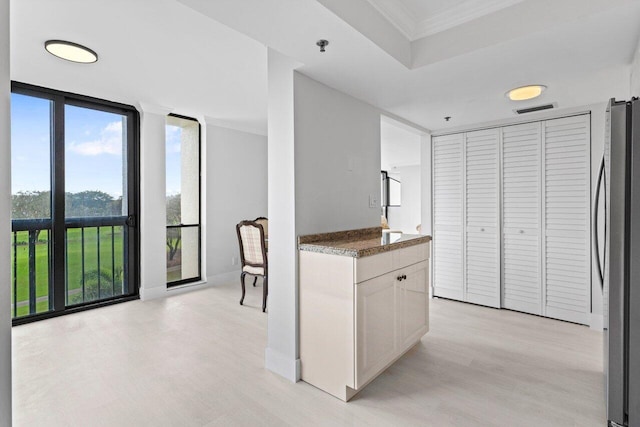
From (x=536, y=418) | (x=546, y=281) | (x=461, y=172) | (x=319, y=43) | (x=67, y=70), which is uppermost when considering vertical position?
(x=67, y=70)

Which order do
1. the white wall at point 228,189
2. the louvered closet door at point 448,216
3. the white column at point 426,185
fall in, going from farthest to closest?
1. the white wall at point 228,189
2. the white column at point 426,185
3. the louvered closet door at point 448,216

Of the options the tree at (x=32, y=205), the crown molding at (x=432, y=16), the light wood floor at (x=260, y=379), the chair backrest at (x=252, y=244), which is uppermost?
the crown molding at (x=432, y=16)

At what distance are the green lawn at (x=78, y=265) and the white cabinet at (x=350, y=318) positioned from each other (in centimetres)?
296

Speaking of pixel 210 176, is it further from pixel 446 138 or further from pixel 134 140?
pixel 446 138

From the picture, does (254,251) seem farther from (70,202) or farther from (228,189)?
(70,202)

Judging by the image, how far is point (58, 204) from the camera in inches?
136

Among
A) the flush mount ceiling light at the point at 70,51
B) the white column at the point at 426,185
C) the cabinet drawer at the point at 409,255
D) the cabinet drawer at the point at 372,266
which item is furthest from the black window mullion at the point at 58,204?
the white column at the point at 426,185

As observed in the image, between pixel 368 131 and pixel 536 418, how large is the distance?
93.7 inches

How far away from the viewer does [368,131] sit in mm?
2990

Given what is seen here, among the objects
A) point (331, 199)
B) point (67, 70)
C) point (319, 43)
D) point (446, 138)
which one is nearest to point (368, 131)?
point (331, 199)

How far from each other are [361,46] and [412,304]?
6.19ft

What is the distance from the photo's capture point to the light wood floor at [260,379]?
1838 mm

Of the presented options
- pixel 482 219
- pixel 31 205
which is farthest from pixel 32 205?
pixel 482 219

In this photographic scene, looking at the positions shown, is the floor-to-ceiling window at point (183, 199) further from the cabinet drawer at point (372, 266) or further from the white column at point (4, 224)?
the white column at point (4, 224)
